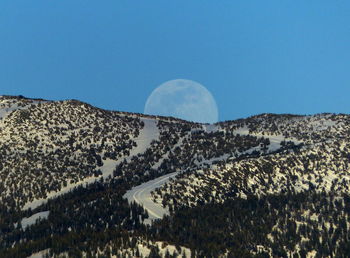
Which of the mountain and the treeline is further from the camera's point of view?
the mountain

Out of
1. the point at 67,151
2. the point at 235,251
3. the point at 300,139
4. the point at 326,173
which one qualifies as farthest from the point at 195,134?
the point at 235,251

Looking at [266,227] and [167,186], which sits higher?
[167,186]

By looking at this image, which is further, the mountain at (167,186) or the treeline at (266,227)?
the mountain at (167,186)

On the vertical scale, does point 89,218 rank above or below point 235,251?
above

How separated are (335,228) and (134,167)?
42.3 metres

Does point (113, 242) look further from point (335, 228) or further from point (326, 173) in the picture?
point (326, 173)

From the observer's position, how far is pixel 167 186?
68.4m

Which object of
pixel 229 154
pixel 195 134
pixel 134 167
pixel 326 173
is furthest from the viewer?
pixel 195 134

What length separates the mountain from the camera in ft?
153

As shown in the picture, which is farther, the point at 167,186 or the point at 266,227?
the point at 167,186

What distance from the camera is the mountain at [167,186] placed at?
46.7 metres

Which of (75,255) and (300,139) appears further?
(300,139)

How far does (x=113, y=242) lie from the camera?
4316 cm

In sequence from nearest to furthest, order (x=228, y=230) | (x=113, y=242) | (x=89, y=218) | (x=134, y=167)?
(x=113, y=242), (x=228, y=230), (x=89, y=218), (x=134, y=167)
